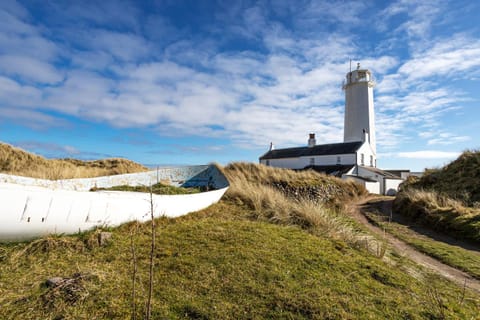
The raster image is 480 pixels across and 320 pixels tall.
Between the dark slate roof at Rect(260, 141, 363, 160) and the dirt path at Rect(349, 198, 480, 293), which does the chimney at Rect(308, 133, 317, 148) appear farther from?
the dirt path at Rect(349, 198, 480, 293)

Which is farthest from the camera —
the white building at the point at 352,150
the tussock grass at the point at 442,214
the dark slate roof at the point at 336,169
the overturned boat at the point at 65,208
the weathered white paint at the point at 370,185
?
the white building at the point at 352,150

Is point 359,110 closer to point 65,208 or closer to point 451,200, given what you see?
point 451,200

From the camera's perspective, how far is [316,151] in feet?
90.5

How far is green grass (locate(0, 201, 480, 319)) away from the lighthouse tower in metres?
26.1

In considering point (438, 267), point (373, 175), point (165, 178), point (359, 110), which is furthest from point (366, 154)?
point (438, 267)

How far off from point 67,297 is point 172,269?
3.14 ft

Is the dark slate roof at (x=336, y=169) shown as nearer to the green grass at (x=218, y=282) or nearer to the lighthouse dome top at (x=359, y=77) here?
the lighthouse dome top at (x=359, y=77)

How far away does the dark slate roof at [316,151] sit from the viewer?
81.8ft

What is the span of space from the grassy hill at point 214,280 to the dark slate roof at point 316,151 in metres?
22.7

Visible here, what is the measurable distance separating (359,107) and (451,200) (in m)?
21.1

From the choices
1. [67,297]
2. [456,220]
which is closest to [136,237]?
[67,297]

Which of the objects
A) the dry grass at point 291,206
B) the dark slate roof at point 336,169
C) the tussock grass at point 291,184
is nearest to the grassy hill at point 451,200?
the tussock grass at point 291,184

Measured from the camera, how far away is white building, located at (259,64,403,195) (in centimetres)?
2319

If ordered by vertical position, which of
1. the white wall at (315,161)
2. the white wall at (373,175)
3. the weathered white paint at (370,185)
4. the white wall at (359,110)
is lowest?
the weathered white paint at (370,185)
